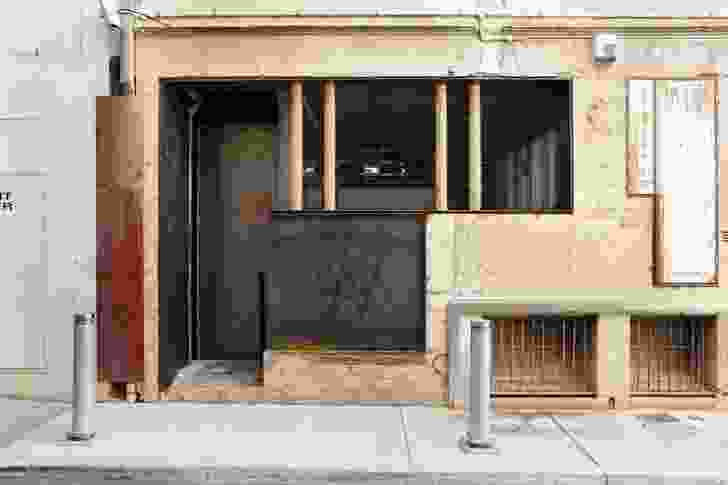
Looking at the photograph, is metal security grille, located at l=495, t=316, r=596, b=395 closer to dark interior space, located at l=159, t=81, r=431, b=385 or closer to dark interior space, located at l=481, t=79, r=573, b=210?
dark interior space, located at l=159, t=81, r=431, b=385

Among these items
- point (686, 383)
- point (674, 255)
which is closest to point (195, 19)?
point (674, 255)

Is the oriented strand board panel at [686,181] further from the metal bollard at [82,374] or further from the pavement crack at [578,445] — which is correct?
the metal bollard at [82,374]

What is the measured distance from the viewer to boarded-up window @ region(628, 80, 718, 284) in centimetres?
660

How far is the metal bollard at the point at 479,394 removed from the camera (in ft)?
16.9

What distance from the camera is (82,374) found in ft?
17.7

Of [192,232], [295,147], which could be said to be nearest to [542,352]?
[295,147]

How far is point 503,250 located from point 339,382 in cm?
218

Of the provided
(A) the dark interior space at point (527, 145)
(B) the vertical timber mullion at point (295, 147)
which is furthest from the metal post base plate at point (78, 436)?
(A) the dark interior space at point (527, 145)

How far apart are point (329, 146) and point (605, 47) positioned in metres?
3.04

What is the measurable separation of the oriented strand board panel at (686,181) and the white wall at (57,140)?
5.88 metres

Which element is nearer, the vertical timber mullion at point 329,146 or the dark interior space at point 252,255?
the dark interior space at point 252,255

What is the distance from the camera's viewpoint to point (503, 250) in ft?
21.7

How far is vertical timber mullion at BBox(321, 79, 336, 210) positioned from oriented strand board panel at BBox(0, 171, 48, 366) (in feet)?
9.75

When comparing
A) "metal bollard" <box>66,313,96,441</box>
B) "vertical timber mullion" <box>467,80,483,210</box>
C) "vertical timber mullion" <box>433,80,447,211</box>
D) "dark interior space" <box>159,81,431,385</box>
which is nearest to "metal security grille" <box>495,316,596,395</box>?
"dark interior space" <box>159,81,431,385</box>
